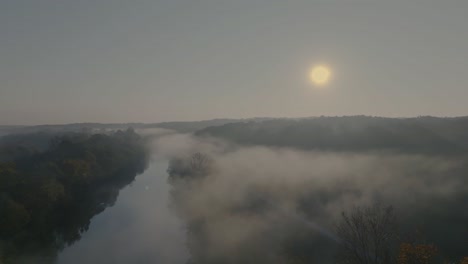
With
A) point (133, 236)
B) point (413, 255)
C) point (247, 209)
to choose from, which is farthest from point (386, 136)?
point (413, 255)

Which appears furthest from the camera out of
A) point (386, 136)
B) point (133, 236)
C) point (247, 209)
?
point (386, 136)

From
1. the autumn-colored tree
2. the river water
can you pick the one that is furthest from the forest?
the autumn-colored tree

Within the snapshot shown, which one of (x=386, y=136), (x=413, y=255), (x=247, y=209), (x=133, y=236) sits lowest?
(x=133, y=236)

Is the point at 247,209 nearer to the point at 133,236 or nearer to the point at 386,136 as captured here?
the point at 133,236

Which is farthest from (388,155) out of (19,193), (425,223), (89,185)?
(19,193)

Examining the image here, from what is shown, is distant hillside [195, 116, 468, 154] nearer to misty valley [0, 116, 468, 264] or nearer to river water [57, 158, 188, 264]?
misty valley [0, 116, 468, 264]
